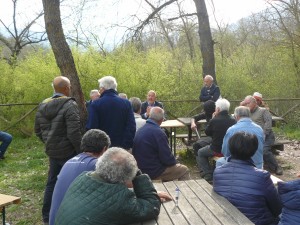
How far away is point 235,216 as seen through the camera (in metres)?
2.63

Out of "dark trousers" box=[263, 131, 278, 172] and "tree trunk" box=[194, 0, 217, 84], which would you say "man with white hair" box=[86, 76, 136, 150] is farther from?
"tree trunk" box=[194, 0, 217, 84]

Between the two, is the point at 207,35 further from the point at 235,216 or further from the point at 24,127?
the point at 235,216

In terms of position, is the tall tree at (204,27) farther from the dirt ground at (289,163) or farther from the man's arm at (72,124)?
the man's arm at (72,124)

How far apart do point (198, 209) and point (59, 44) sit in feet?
12.7

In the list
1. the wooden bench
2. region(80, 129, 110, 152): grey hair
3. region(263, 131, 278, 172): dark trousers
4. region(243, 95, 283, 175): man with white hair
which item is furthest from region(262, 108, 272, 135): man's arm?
region(80, 129, 110, 152): grey hair

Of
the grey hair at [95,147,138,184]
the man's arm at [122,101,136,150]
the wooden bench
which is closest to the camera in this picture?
the grey hair at [95,147,138,184]

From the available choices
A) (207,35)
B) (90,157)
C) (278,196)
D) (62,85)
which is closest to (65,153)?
(62,85)

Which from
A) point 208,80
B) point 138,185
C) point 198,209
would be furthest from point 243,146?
point 208,80

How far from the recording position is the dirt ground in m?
6.45

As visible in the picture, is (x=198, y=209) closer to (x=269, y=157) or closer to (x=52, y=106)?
(x=52, y=106)

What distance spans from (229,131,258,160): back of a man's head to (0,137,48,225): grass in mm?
2779

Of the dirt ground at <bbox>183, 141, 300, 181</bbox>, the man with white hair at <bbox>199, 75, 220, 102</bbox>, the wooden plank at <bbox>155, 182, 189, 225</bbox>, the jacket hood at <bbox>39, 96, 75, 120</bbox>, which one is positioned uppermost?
the jacket hood at <bbox>39, 96, 75, 120</bbox>

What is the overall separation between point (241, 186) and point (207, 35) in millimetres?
7869

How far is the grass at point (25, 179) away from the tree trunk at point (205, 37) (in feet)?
16.6
